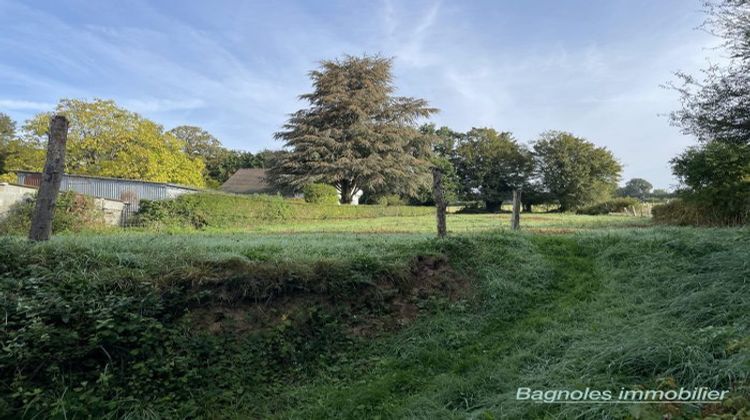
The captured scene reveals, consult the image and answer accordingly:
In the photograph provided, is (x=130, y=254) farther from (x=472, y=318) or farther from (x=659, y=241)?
(x=659, y=241)

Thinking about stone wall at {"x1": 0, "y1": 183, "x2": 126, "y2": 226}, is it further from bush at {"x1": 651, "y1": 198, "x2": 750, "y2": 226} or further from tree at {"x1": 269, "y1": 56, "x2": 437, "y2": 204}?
bush at {"x1": 651, "y1": 198, "x2": 750, "y2": 226}

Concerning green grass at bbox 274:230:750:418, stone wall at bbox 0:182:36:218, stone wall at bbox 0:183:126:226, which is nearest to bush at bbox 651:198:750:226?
green grass at bbox 274:230:750:418

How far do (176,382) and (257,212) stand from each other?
1492 centimetres

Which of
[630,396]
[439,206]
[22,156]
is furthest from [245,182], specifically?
[630,396]

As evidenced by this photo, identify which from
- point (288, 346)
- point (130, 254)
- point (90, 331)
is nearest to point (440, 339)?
point (288, 346)

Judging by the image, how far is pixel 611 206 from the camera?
103 ft

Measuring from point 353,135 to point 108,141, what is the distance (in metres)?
14.6

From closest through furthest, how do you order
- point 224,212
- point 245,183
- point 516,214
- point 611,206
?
point 516,214 < point 224,212 < point 611,206 < point 245,183

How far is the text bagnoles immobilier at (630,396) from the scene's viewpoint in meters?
2.28

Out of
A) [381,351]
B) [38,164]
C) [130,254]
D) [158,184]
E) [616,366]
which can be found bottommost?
[381,351]

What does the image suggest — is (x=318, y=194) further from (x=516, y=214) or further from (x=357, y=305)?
(x=357, y=305)

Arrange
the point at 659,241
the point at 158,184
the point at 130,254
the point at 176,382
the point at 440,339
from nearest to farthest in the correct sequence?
the point at 176,382 → the point at 440,339 → the point at 130,254 → the point at 659,241 → the point at 158,184

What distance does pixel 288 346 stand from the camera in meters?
3.92

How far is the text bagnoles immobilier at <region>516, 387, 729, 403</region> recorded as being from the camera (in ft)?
7.48
